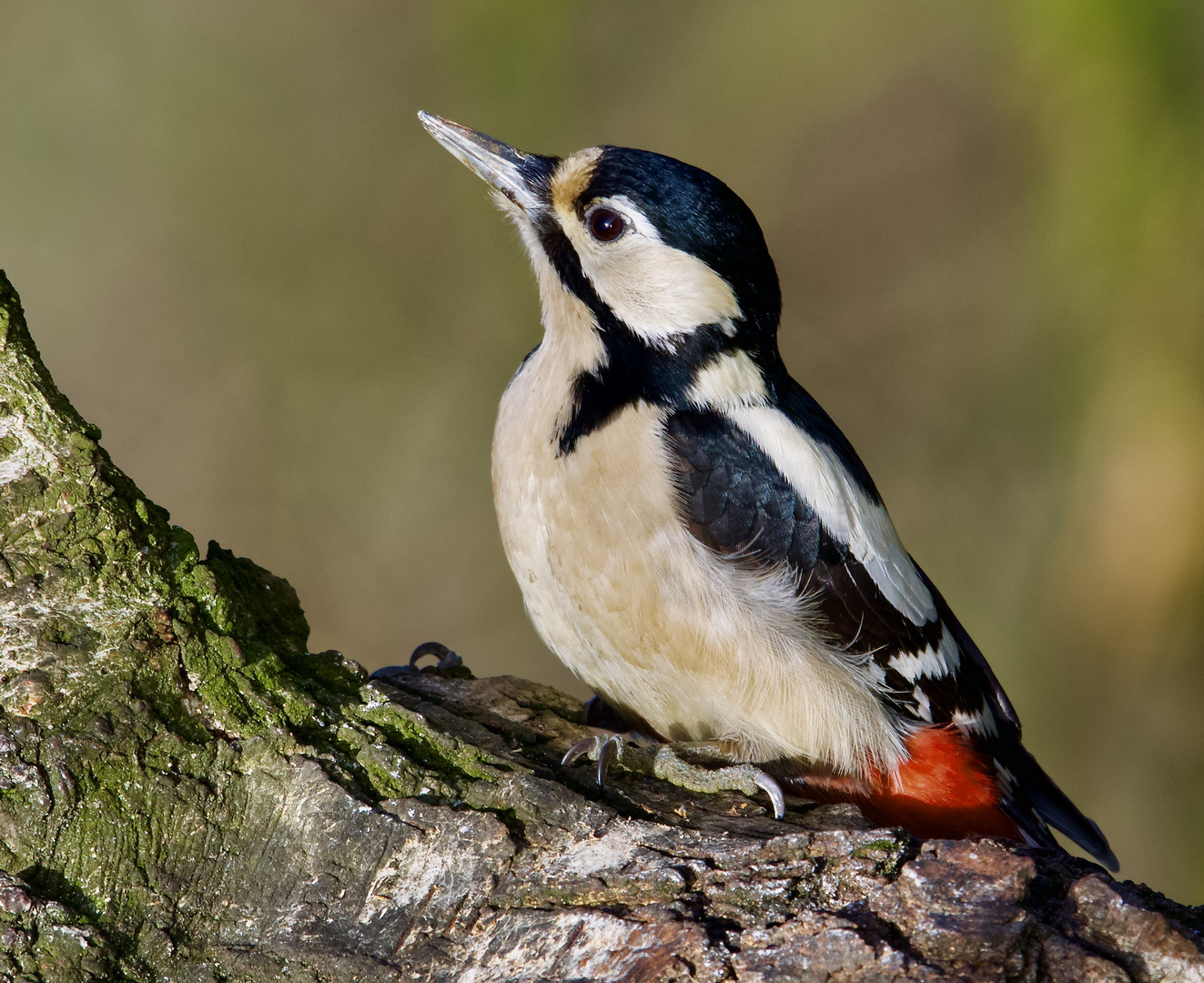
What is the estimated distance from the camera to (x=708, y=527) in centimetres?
255

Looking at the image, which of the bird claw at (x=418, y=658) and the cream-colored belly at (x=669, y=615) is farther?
the bird claw at (x=418, y=658)

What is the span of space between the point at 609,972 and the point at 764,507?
4.37 ft

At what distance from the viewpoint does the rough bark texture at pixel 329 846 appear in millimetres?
1510

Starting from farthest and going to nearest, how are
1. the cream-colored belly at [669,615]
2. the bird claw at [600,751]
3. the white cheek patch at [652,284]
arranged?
the white cheek patch at [652,284]
the cream-colored belly at [669,615]
the bird claw at [600,751]

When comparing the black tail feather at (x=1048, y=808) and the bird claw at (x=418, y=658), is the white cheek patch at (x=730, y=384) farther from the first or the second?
the black tail feather at (x=1048, y=808)

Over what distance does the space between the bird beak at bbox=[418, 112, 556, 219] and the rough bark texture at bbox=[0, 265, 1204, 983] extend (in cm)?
141

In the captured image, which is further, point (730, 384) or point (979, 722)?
point (979, 722)

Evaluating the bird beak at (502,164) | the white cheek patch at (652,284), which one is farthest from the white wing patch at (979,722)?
the bird beak at (502,164)

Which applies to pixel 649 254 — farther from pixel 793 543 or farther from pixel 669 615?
pixel 669 615

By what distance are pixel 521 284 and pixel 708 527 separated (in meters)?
3.22

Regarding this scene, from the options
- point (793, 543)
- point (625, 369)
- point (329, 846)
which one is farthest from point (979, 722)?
point (329, 846)

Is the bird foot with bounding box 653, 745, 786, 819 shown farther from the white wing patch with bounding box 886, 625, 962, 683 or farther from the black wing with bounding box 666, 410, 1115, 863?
the white wing patch with bounding box 886, 625, 962, 683

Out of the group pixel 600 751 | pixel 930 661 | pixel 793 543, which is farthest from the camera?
Answer: pixel 930 661

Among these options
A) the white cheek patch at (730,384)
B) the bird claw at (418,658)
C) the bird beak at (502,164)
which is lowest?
the bird claw at (418,658)
